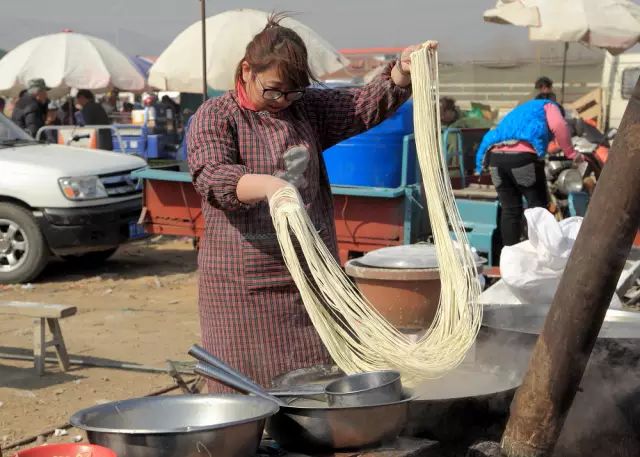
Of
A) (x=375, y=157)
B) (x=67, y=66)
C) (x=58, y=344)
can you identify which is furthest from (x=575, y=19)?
(x=67, y=66)

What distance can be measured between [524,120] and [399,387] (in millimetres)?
6497

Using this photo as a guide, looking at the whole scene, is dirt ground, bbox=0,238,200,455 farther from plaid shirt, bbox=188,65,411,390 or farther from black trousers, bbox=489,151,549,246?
black trousers, bbox=489,151,549,246

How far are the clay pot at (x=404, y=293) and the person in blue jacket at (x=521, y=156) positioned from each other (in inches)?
178

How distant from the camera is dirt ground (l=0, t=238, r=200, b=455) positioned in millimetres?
5691

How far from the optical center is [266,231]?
9.37 feet

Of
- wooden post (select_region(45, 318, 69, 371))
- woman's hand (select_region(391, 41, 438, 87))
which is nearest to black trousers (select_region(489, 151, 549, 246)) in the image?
wooden post (select_region(45, 318, 69, 371))

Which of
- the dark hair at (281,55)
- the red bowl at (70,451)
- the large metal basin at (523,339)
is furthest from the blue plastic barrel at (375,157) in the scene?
the red bowl at (70,451)

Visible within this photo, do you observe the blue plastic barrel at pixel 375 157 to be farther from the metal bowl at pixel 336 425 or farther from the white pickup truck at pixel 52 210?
the metal bowl at pixel 336 425

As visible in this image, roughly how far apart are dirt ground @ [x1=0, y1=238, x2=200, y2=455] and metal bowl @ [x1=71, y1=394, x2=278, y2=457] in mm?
2868

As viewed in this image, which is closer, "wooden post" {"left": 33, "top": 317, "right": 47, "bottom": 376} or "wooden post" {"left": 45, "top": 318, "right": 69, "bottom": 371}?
"wooden post" {"left": 33, "top": 317, "right": 47, "bottom": 376}

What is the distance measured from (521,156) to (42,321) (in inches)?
177

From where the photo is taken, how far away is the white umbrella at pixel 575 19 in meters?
10.6

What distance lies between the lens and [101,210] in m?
9.14

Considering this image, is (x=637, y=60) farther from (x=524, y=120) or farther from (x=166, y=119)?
(x=524, y=120)
